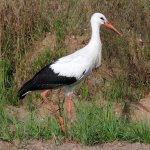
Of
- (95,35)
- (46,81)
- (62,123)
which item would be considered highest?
(95,35)

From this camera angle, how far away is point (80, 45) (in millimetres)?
11062

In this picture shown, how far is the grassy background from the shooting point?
10.4m

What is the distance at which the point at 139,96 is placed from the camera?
34.3 ft

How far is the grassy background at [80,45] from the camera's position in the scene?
10352 mm

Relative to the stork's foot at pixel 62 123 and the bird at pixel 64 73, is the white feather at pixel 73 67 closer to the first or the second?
the bird at pixel 64 73

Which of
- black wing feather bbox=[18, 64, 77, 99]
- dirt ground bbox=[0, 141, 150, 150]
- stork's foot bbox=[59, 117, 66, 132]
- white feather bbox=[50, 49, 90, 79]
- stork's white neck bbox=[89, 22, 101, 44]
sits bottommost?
dirt ground bbox=[0, 141, 150, 150]

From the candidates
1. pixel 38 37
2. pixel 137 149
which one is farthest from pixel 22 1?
pixel 137 149

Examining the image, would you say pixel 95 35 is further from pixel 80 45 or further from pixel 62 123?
pixel 80 45

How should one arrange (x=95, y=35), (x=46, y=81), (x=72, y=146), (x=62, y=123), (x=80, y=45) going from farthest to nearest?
(x=80, y=45) → (x=95, y=35) → (x=46, y=81) → (x=62, y=123) → (x=72, y=146)

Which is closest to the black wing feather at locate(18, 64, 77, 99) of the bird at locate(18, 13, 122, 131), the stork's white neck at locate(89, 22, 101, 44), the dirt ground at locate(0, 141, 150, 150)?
the bird at locate(18, 13, 122, 131)

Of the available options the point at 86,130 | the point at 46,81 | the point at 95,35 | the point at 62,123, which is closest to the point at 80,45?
the point at 95,35

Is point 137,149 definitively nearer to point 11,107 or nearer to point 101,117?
point 101,117

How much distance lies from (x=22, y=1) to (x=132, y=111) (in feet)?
9.29

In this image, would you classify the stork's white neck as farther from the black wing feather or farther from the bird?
the black wing feather
